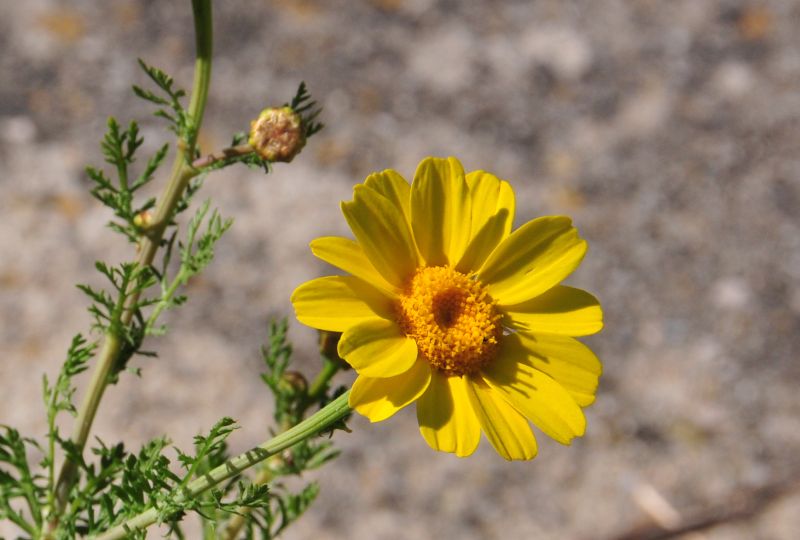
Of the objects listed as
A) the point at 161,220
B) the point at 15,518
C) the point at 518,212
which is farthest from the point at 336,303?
the point at 518,212

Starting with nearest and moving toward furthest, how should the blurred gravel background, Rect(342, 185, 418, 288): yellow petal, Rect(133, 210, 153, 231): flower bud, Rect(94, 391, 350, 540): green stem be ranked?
Rect(94, 391, 350, 540): green stem, Rect(342, 185, 418, 288): yellow petal, Rect(133, 210, 153, 231): flower bud, the blurred gravel background

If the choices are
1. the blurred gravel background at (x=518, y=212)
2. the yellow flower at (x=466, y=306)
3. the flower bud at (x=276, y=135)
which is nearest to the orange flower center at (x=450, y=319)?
the yellow flower at (x=466, y=306)

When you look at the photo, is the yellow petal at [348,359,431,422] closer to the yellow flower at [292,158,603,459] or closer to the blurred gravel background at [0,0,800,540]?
the yellow flower at [292,158,603,459]

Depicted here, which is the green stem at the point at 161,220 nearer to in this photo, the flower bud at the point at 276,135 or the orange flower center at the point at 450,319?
the flower bud at the point at 276,135

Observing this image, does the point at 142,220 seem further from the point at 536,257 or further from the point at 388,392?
the point at 536,257

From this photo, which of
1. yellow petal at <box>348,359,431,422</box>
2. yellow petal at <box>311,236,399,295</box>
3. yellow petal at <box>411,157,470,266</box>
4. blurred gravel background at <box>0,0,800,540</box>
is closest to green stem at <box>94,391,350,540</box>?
yellow petal at <box>348,359,431,422</box>

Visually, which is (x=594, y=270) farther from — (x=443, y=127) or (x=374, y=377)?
(x=374, y=377)

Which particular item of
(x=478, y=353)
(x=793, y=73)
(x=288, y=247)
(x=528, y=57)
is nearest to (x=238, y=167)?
(x=288, y=247)
